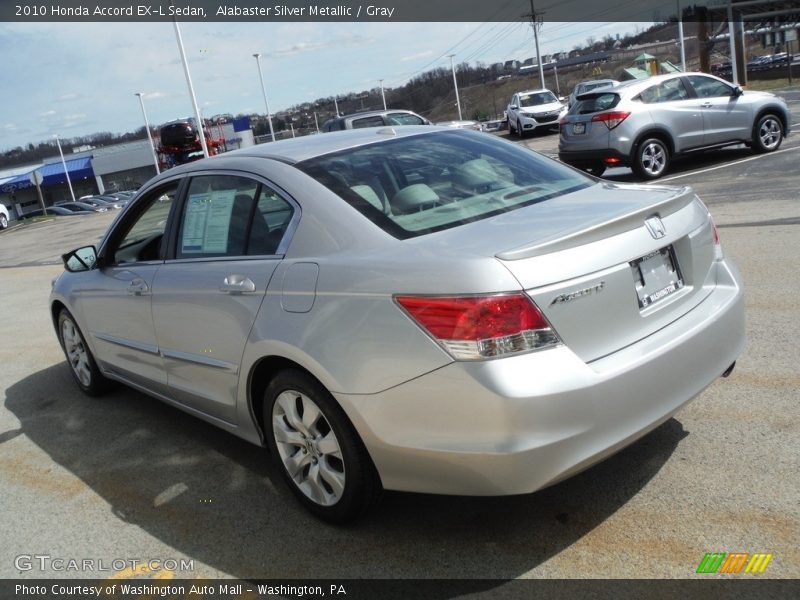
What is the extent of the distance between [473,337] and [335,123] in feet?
55.1

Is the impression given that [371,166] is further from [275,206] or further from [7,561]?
[7,561]

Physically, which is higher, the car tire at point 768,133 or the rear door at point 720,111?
the rear door at point 720,111

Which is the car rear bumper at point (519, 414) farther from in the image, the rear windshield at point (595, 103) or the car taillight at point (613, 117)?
the rear windshield at point (595, 103)

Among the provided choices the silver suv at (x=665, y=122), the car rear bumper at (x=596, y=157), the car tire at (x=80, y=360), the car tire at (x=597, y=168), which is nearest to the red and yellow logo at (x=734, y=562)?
the car tire at (x=80, y=360)

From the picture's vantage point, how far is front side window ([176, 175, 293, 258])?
350 centimetres

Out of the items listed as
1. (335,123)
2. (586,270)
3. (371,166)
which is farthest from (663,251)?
(335,123)

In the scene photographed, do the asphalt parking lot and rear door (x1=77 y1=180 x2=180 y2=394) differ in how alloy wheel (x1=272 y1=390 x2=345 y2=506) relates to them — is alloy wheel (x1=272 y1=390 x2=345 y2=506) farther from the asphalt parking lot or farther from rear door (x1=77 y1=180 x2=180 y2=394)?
rear door (x1=77 y1=180 x2=180 y2=394)

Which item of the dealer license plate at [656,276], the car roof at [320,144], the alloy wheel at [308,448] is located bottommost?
the alloy wheel at [308,448]

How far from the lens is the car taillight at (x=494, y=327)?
2568 millimetres

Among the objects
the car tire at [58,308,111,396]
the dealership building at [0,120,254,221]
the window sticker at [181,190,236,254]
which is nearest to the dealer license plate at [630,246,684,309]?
the window sticker at [181,190,236,254]

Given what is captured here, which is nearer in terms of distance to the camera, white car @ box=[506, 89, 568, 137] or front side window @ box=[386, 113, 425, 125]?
front side window @ box=[386, 113, 425, 125]

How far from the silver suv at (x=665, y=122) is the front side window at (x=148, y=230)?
951 centimetres

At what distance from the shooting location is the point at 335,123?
18.6m

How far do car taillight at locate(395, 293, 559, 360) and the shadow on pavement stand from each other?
0.90 meters
